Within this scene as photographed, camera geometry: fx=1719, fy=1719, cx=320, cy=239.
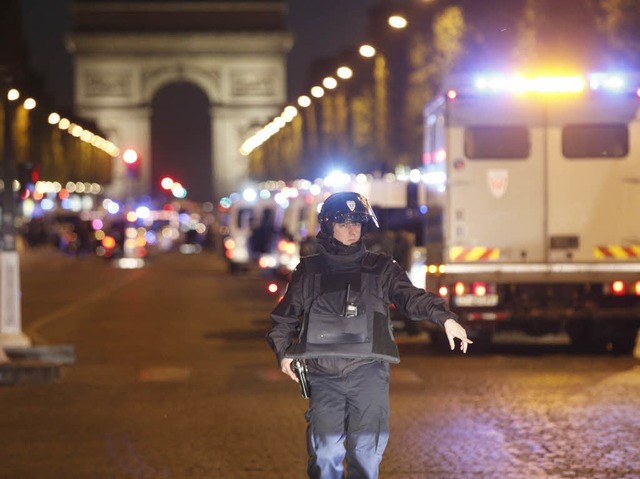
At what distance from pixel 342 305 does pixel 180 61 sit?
88.4 meters

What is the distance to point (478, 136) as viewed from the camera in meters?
17.3

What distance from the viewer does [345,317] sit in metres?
7.27

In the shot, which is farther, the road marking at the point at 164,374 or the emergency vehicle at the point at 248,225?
the emergency vehicle at the point at 248,225

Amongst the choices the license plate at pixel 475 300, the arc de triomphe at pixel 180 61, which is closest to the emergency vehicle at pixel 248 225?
the license plate at pixel 475 300

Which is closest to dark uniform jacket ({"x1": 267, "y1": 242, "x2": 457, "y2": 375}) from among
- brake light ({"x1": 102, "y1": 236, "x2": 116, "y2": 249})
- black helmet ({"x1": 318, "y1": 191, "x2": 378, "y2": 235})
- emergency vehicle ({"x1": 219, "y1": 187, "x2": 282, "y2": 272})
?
black helmet ({"x1": 318, "y1": 191, "x2": 378, "y2": 235})

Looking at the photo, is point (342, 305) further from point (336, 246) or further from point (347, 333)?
point (336, 246)

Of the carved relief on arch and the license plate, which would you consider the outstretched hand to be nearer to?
the license plate

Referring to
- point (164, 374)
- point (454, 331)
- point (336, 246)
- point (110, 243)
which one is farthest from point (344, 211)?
point (110, 243)

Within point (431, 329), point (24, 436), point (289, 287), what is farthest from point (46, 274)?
point (289, 287)

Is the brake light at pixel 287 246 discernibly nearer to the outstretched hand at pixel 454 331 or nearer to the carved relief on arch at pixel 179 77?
the outstretched hand at pixel 454 331

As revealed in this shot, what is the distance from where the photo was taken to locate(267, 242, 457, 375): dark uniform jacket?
7.27 meters

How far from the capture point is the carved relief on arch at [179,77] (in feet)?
307

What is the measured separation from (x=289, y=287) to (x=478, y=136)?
10.1 meters

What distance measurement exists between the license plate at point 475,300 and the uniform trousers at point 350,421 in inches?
386
